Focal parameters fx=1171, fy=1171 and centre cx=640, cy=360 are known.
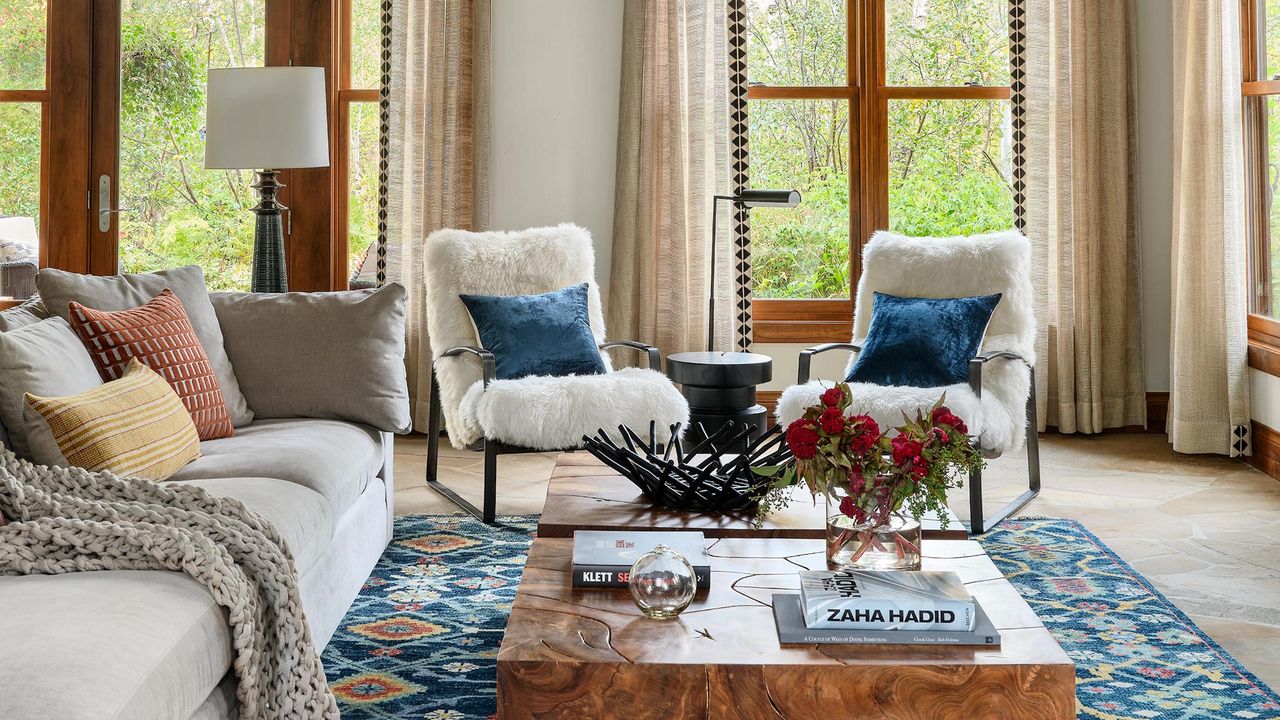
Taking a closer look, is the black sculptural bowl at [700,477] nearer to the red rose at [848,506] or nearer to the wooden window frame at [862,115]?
the red rose at [848,506]

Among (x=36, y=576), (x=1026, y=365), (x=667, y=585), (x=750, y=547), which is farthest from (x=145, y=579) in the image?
(x=1026, y=365)

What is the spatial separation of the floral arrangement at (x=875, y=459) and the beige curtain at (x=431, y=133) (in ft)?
11.3

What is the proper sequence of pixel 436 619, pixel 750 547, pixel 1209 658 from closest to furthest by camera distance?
pixel 750 547, pixel 1209 658, pixel 436 619

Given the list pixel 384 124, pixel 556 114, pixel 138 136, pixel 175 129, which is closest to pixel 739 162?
pixel 556 114

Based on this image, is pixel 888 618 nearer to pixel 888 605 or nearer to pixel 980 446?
pixel 888 605

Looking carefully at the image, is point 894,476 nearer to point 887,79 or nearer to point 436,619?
point 436,619

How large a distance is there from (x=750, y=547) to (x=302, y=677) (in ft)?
2.97

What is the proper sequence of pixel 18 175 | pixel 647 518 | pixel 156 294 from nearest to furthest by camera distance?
pixel 647 518, pixel 156 294, pixel 18 175

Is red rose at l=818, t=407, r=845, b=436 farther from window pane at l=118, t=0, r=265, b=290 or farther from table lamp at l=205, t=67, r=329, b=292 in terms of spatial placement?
window pane at l=118, t=0, r=265, b=290

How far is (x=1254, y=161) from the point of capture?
481 cm

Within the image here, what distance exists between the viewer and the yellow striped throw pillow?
7.60ft

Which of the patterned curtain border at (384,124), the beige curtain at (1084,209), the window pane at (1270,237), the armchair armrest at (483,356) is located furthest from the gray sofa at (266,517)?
the window pane at (1270,237)

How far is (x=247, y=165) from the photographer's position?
4.04 meters

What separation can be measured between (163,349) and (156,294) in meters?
0.34
